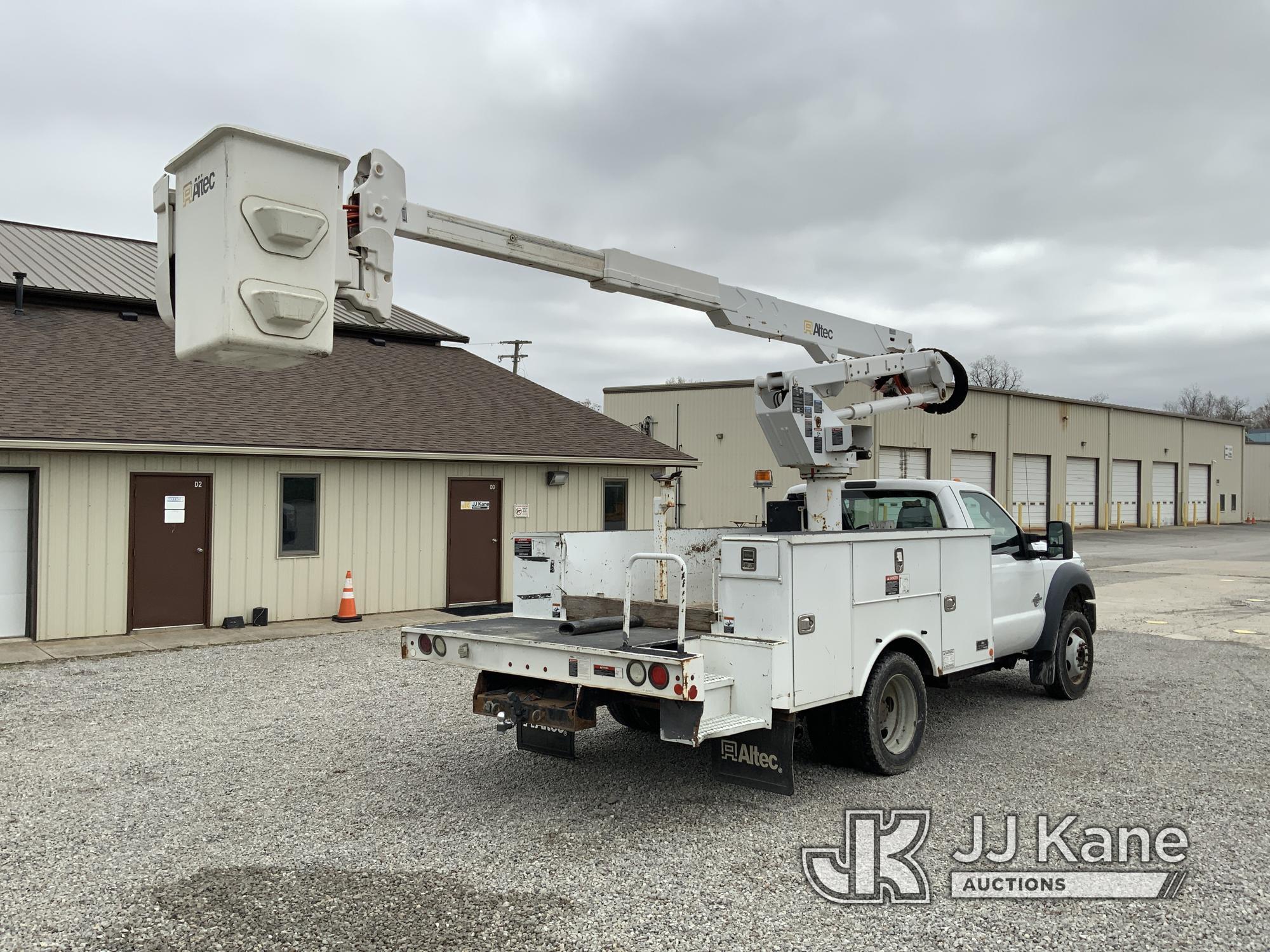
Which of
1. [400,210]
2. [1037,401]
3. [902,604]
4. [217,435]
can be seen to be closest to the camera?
[400,210]

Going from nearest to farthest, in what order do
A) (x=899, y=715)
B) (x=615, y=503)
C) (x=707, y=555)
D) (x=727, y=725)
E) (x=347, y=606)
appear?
1. (x=727, y=725)
2. (x=899, y=715)
3. (x=707, y=555)
4. (x=347, y=606)
5. (x=615, y=503)

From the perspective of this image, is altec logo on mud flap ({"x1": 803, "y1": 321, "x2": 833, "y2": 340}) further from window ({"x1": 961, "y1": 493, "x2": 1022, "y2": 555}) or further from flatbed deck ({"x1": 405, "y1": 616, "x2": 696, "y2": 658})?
flatbed deck ({"x1": 405, "y1": 616, "x2": 696, "y2": 658})

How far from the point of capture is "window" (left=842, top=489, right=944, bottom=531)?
25.7 ft

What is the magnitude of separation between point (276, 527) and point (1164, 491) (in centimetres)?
4462

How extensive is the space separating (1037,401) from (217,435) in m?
32.8

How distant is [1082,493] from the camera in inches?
1613

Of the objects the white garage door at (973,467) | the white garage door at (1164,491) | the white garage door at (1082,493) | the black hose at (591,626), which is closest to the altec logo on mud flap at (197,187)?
the black hose at (591,626)

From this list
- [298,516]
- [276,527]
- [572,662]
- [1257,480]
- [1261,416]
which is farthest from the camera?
[1261,416]

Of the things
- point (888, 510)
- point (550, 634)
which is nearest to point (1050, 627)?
point (888, 510)

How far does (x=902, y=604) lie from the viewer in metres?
6.40

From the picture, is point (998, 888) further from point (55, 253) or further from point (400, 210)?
point (55, 253)

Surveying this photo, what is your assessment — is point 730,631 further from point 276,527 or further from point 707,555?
point 276,527

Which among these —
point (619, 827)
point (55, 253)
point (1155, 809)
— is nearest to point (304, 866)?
point (619, 827)

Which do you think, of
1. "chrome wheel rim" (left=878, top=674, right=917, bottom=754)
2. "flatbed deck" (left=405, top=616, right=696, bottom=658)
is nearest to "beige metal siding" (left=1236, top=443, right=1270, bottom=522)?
"chrome wheel rim" (left=878, top=674, right=917, bottom=754)
